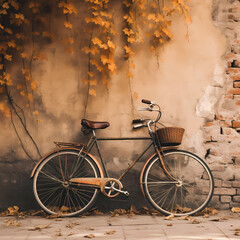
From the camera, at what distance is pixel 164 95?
15.6 ft

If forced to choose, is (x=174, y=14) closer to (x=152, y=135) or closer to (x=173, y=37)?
(x=173, y=37)

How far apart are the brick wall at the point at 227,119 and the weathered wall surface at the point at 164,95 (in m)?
0.01

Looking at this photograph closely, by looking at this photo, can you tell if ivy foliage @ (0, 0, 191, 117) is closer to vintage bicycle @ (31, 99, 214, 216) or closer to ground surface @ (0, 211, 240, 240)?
vintage bicycle @ (31, 99, 214, 216)

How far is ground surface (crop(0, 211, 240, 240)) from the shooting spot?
3.50 meters

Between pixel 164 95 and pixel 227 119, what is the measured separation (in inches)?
35.8

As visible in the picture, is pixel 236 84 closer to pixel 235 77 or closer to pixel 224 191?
pixel 235 77

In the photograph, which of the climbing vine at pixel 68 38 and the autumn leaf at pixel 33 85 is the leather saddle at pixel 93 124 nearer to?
the climbing vine at pixel 68 38

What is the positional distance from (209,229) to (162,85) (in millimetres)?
1986

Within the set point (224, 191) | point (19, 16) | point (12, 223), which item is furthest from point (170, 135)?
point (19, 16)

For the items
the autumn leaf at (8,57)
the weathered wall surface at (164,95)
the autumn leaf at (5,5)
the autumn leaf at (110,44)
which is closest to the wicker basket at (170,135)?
the weathered wall surface at (164,95)

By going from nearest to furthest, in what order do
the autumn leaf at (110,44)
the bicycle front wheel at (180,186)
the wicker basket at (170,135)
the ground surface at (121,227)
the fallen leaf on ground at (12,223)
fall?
the ground surface at (121,227) → the fallen leaf on ground at (12,223) → the wicker basket at (170,135) → the autumn leaf at (110,44) → the bicycle front wheel at (180,186)

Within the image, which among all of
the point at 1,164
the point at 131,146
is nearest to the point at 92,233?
the point at 131,146

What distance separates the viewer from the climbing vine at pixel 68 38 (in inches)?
183

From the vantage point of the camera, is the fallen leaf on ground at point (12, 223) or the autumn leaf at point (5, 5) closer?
the fallen leaf on ground at point (12, 223)
